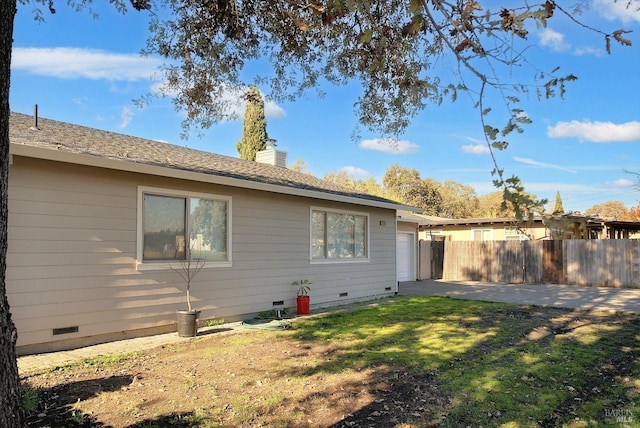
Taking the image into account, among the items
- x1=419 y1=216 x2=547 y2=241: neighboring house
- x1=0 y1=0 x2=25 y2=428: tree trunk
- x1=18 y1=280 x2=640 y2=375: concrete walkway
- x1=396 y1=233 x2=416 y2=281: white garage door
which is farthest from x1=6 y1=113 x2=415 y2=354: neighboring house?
x1=419 y1=216 x2=547 y2=241: neighboring house

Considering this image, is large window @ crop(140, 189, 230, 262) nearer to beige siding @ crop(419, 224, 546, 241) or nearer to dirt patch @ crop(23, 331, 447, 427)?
dirt patch @ crop(23, 331, 447, 427)

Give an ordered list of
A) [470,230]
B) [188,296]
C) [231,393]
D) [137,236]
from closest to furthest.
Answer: [231,393] < [137,236] < [188,296] < [470,230]

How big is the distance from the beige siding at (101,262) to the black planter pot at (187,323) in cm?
44

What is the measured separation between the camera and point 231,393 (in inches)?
179

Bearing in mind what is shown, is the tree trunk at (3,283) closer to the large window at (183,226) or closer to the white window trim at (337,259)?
the large window at (183,226)

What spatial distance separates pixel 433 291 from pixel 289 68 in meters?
10.5

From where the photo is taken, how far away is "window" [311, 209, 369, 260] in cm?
1073

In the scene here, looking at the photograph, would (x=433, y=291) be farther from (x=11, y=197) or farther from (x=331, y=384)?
(x=11, y=197)

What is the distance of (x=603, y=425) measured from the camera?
373 centimetres

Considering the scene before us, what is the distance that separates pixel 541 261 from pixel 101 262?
16551 millimetres

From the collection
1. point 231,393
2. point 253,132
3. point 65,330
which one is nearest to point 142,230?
point 65,330

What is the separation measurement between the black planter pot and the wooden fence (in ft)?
47.5

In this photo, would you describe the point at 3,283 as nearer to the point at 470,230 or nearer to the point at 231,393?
the point at 231,393

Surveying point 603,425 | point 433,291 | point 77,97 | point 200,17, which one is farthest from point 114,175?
point 433,291
